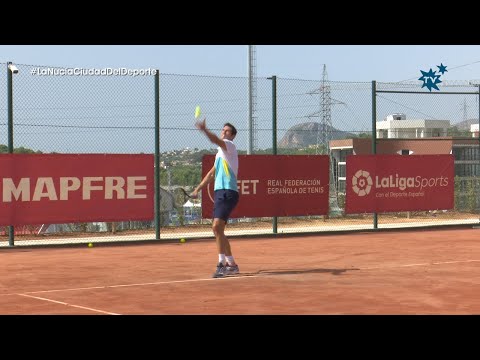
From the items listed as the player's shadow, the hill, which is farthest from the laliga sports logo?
the player's shadow

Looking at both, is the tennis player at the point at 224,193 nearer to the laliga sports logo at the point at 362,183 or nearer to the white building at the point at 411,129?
the laliga sports logo at the point at 362,183

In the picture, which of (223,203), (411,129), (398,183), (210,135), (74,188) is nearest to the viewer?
(210,135)

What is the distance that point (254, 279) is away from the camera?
10.3 metres

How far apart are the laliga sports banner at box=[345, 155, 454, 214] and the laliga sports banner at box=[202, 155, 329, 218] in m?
0.78

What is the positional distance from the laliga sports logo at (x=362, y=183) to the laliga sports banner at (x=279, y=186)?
766 millimetres

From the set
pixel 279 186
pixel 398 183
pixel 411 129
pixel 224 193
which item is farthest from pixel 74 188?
pixel 411 129

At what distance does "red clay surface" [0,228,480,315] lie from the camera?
8.20m

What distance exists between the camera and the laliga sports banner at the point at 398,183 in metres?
18.4

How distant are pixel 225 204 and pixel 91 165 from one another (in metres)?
5.51

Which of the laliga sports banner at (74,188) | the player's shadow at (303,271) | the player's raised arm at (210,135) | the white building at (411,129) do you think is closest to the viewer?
the player's raised arm at (210,135)

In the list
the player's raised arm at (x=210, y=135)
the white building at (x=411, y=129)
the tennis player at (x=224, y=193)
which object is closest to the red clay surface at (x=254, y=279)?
the tennis player at (x=224, y=193)

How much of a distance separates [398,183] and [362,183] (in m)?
0.93

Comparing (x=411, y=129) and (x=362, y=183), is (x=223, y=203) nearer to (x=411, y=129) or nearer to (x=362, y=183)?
(x=362, y=183)
